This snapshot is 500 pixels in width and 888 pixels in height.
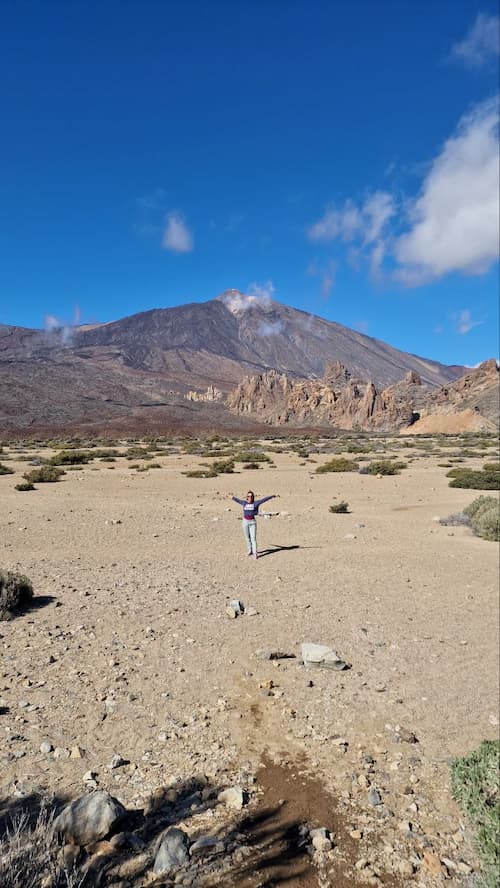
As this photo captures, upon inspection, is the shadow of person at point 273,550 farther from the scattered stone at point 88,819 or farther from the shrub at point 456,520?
the scattered stone at point 88,819

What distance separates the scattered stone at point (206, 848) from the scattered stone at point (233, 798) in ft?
1.21

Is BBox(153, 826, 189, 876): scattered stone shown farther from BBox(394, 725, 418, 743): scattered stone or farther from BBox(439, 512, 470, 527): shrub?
BBox(439, 512, 470, 527): shrub

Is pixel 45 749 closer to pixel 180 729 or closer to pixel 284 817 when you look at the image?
pixel 180 729

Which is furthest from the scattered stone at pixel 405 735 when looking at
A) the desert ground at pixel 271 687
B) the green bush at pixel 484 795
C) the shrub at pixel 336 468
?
the shrub at pixel 336 468

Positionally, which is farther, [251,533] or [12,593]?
[251,533]

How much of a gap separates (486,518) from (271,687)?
8172 millimetres

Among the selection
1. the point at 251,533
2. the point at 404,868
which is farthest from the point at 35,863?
the point at 251,533

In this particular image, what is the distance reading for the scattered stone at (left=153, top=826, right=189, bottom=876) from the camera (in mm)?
2852

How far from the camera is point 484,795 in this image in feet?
10.9

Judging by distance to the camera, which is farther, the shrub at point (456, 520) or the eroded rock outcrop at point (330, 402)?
the eroded rock outcrop at point (330, 402)

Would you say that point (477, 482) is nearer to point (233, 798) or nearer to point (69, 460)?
point (233, 798)

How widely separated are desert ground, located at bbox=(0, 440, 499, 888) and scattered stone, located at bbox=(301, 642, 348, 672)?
0.26 feet

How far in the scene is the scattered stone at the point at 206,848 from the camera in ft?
9.75

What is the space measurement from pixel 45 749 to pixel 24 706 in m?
0.68
